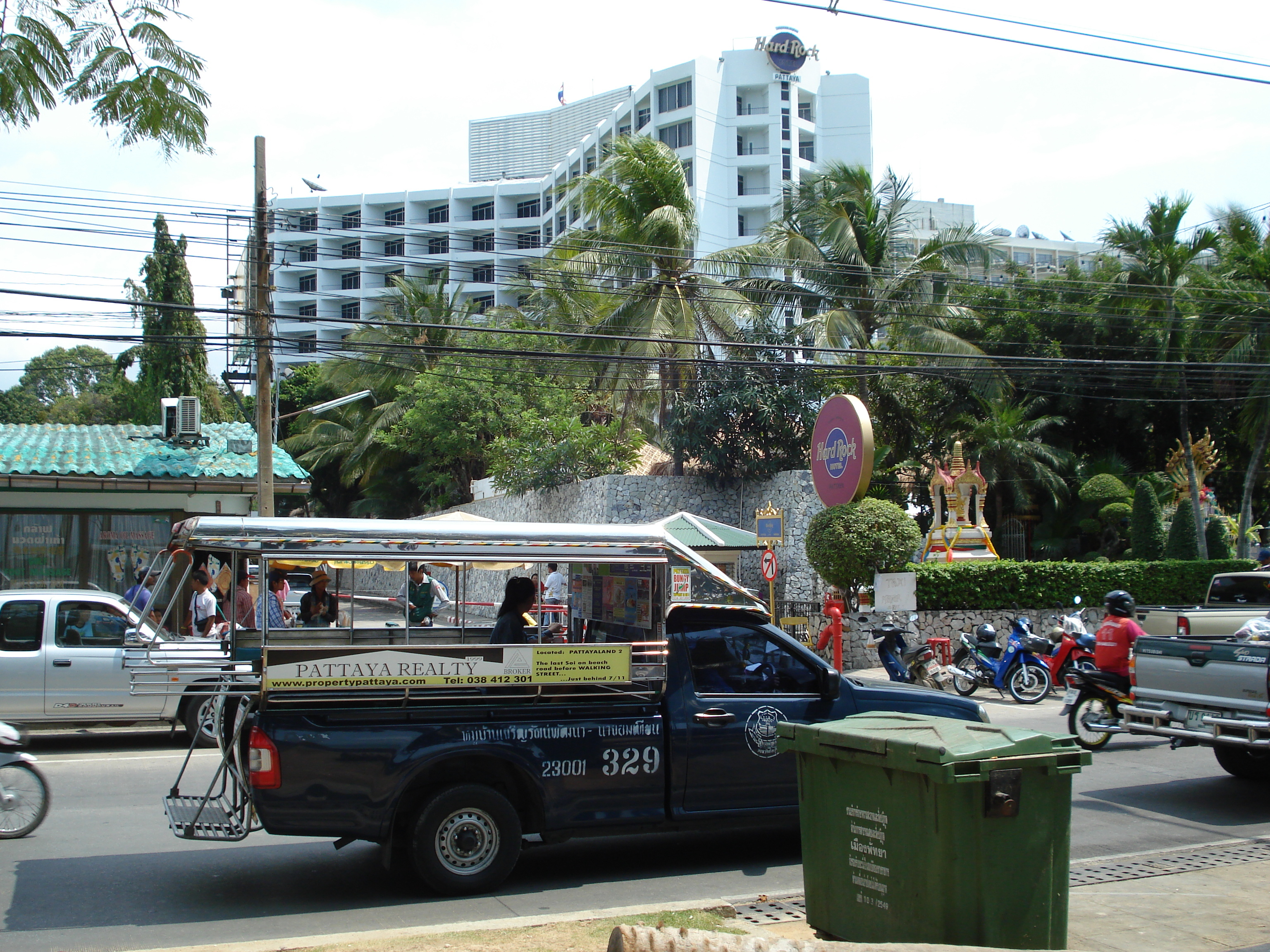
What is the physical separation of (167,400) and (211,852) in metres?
13.4

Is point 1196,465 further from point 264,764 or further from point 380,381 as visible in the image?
point 264,764

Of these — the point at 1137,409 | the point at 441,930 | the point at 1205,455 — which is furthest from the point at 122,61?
the point at 1137,409

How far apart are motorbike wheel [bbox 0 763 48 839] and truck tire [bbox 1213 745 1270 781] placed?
32.7 feet

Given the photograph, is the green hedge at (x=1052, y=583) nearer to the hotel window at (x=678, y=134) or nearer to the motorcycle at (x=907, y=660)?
the motorcycle at (x=907, y=660)

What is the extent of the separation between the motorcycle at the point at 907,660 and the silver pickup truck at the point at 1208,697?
617 centimetres

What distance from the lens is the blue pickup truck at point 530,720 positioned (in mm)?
6152

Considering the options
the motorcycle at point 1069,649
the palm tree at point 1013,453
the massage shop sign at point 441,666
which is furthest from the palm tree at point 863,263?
the massage shop sign at point 441,666

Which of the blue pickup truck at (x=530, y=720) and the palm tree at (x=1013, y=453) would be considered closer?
the blue pickup truck at (x=530, y=720)

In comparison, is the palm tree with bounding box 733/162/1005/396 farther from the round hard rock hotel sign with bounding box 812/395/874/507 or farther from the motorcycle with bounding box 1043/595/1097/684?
the motorcycle with bounding box 1043/595/1097/684

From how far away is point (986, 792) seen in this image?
4.54 m

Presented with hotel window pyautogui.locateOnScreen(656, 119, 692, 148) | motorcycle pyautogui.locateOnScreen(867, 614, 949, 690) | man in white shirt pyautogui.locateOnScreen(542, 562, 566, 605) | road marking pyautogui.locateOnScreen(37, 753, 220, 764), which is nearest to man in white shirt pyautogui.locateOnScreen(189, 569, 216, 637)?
road marking pyautogui.locateOnScreen(37, 753, 220, 764)

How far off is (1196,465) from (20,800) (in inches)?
1215

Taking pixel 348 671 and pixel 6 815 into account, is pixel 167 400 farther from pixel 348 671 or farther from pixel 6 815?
pixel 348 671

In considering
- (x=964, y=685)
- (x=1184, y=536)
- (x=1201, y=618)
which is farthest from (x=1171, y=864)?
(x=1184, y=536)
